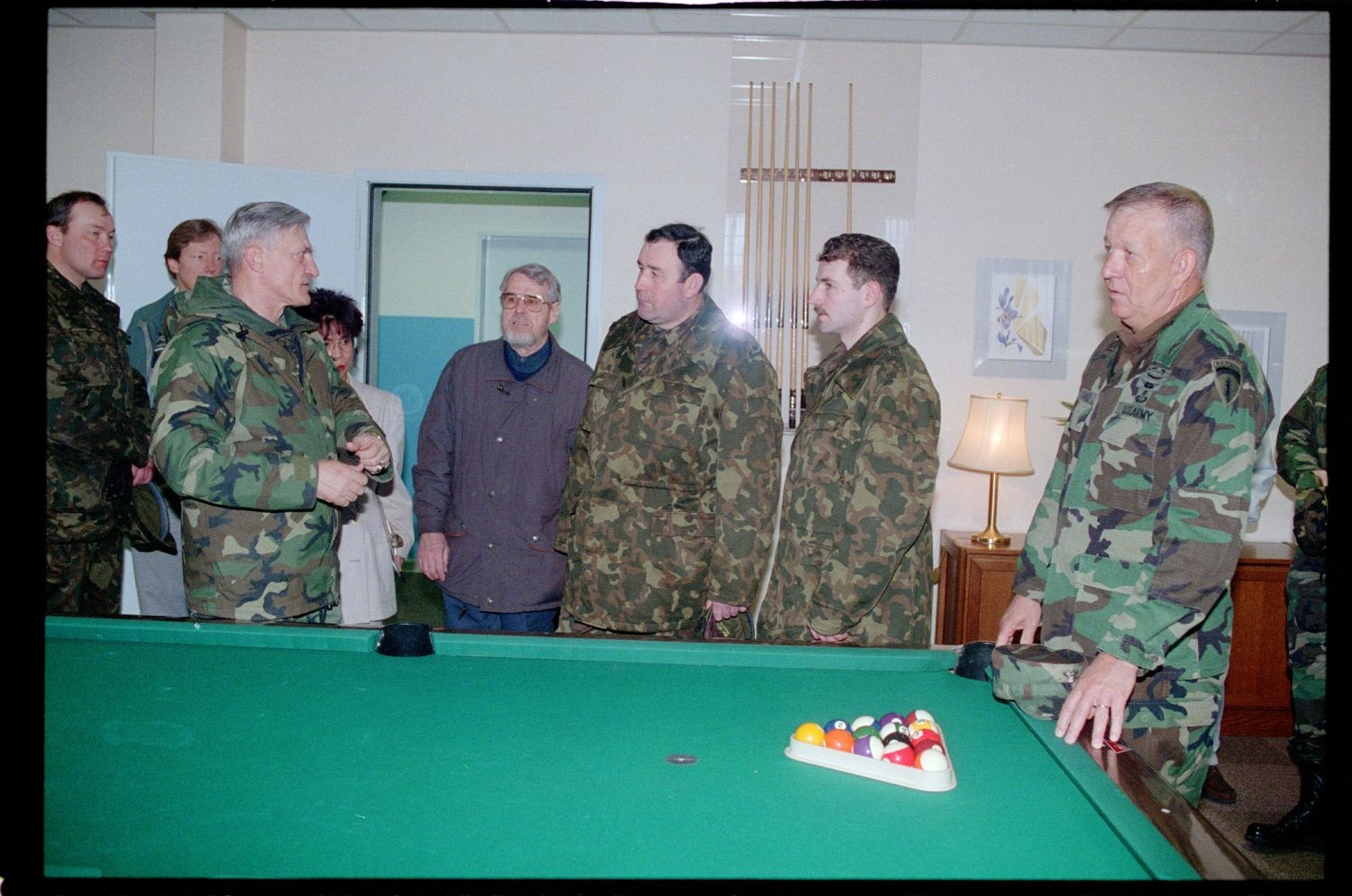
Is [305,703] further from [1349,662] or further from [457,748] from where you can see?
[1349,662]

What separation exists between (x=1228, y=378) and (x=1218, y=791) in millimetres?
2197

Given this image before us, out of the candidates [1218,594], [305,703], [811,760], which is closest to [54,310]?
[305,703]

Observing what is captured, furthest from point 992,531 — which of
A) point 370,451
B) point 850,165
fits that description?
point 370,451

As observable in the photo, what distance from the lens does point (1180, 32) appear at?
4.09 meters

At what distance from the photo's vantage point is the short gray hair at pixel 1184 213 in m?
1.74

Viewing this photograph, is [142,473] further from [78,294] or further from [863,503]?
[863,503]

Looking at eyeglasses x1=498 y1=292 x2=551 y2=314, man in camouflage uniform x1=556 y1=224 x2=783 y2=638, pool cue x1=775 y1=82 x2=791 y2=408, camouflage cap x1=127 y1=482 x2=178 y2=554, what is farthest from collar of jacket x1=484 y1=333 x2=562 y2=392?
pool cue x1=775 y1=82 x2=791 y2=408

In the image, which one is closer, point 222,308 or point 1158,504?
point 1158,504

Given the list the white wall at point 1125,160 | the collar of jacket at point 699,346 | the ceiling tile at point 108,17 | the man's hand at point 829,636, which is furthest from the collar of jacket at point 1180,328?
the ceiling tile at point 108,17

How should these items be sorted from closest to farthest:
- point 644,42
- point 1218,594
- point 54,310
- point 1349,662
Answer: point 1218,594 → point 1349,662 → point 54,310 → point 644,42

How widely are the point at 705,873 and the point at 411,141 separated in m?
3.99

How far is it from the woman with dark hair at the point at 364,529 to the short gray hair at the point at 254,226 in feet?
2.32

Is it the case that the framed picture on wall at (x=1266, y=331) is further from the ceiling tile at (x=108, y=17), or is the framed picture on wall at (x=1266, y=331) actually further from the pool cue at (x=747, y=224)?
the ceiling tile at (x=108, y=17)

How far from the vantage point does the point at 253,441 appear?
2.15 meters
